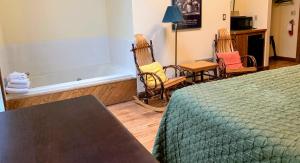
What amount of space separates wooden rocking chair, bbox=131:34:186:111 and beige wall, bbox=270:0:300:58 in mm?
3488

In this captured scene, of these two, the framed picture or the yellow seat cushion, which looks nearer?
the yellow seat cushion

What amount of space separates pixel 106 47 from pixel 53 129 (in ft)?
13.8

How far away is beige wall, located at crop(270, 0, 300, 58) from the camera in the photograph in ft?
20.7

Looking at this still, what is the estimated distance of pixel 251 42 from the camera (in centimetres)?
545

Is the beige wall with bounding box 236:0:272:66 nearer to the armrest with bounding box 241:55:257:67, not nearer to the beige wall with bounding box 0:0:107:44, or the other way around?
the armrest with bounding box 241:55:257:67

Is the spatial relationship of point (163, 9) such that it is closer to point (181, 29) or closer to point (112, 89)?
point (181, 29)

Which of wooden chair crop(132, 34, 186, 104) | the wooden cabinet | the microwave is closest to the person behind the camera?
wooden chair crop(132, 34, 186, 104)

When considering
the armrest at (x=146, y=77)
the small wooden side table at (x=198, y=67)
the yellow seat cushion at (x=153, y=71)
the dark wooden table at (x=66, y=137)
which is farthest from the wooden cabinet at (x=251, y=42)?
the dark wooden table at (x=66, y=137)

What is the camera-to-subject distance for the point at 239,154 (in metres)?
1.33

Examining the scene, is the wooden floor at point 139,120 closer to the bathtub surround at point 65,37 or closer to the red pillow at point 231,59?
the bathtub surround at point 65,37

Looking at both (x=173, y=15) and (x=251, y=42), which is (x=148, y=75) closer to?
(x=173, y=15)

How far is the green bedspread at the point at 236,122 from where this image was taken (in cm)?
124

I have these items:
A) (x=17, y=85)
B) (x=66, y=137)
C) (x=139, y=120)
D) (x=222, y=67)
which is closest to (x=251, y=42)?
(x=222, y=67)

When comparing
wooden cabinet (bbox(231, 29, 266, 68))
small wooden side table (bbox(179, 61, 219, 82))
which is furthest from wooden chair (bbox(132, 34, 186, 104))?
wooden cabinet (bbox(231, 29, 266, 68))
